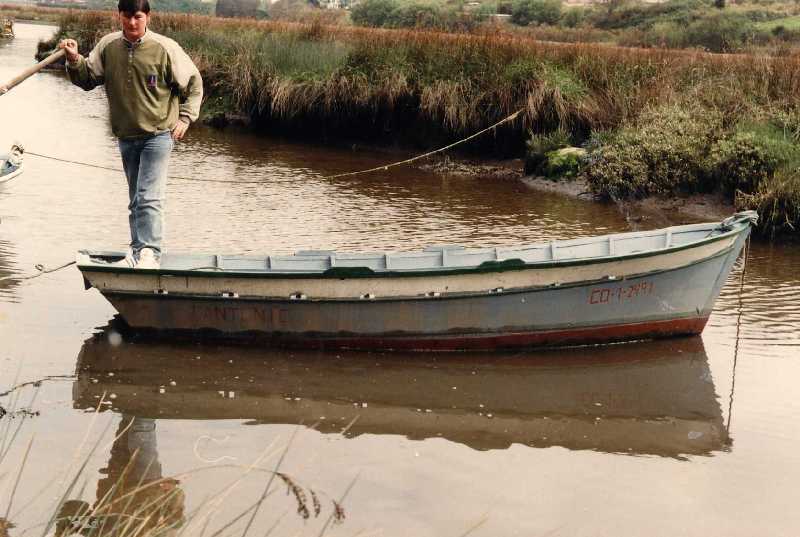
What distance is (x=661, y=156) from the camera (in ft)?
50.2

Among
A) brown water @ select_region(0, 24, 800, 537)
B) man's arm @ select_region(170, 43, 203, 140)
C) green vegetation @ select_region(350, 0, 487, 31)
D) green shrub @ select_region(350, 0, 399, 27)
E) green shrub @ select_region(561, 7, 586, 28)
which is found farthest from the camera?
green shrub @ select_region(350, 0, 399, 27)

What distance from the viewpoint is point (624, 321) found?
9.21 meters

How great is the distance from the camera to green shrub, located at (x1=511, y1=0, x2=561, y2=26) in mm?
49531

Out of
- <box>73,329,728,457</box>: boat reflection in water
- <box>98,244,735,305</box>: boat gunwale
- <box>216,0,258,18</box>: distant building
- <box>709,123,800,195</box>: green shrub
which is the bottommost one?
<box>73,329,728,457</box>: boat reflection in water

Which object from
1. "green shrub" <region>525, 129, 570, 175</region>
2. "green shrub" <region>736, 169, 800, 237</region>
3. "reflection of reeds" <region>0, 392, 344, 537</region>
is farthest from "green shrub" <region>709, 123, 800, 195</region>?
"reflection of reeds" <region>0, 392, 344, 537</region>

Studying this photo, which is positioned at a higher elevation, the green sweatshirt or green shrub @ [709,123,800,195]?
the green sweatshirt

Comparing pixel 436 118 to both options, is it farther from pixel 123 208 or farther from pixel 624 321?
pixel 624 321

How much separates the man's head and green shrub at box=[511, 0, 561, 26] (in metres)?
42.3

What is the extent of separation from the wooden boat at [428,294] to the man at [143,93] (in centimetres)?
48

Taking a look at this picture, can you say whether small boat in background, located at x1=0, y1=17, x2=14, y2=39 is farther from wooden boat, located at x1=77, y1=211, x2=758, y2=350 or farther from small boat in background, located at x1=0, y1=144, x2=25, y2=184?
wooden boat, located at x1=77, y1=211, x2=758, y2=350

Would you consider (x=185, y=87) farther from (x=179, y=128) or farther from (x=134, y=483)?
(x=134, y=483)

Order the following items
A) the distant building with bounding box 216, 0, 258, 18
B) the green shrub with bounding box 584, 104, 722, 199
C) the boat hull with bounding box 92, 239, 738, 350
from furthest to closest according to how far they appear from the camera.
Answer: the distant building with bounding box 216, 0, 258, 18
the green shrub with bounding box 584, 104, 722, 199
the boat hull with bounding box 92, 239, 738, 350

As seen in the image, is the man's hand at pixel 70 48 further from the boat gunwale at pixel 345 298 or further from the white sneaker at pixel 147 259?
the boat gunwale at pixel 345 298

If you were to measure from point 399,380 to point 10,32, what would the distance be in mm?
45533
